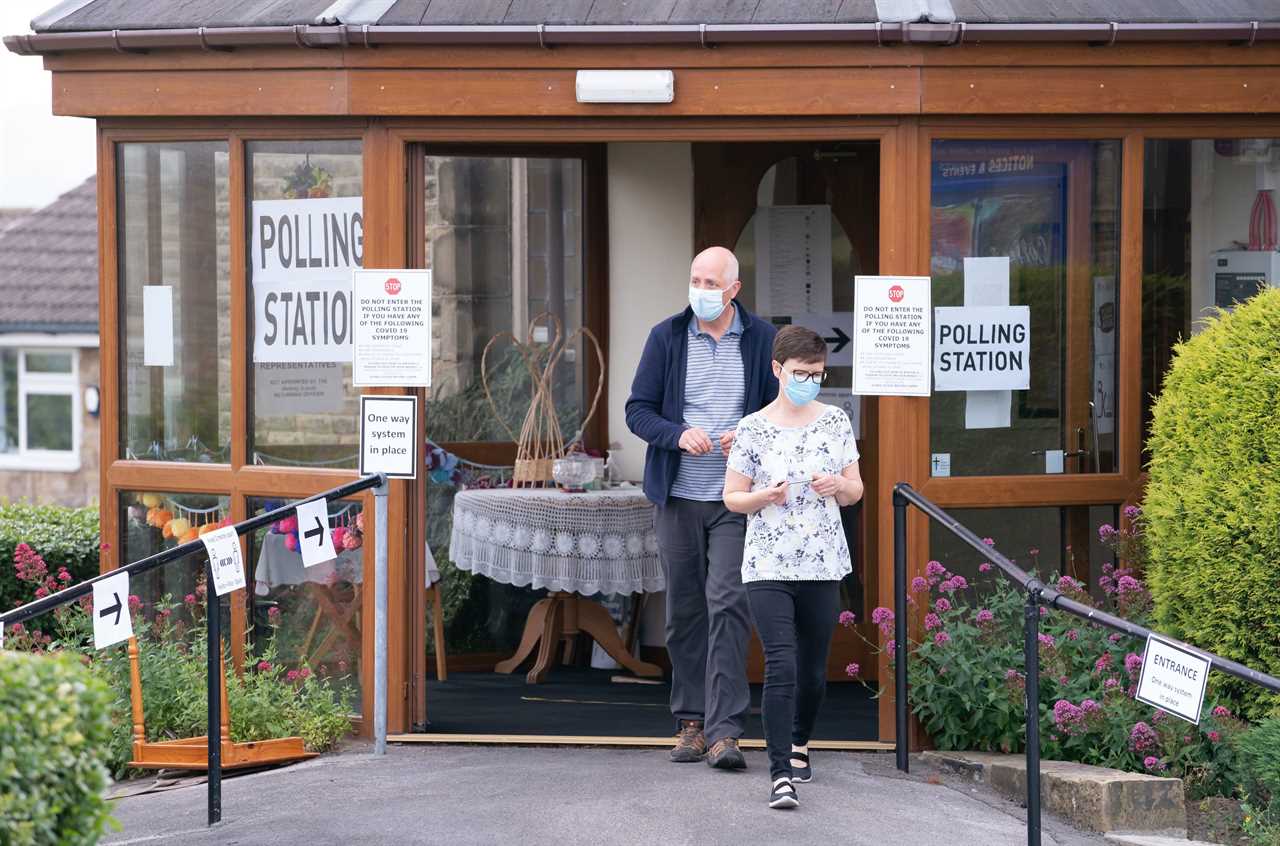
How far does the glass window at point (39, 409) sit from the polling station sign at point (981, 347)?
17.8 meters

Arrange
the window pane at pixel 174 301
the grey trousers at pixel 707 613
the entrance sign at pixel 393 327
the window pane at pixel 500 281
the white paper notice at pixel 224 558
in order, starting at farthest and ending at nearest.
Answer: the window pane at pixel 500 281 → the window pane at pixel 174 301 → the entrance sign at pixel 393 327 → the grey trousers at pixel 707 613 → the white paper notice at pixel 224 558

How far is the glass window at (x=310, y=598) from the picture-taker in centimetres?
728

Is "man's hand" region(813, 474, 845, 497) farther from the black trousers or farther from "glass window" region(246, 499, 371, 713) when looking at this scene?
"glass window" region(246, 499, 371, 713)

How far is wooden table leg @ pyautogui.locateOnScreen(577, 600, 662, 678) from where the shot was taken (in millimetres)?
8914

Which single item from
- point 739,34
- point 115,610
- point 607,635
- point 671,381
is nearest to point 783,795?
point 671,381

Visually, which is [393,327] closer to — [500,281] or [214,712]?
[214,712]

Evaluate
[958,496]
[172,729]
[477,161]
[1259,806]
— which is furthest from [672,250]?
[1259,806]

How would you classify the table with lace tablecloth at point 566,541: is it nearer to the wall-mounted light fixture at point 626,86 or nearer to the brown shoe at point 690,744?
the brown shoe at point 690,744

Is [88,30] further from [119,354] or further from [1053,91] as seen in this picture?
[1053,91]

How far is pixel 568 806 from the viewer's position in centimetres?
596

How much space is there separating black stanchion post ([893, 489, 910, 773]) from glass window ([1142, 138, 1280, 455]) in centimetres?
120

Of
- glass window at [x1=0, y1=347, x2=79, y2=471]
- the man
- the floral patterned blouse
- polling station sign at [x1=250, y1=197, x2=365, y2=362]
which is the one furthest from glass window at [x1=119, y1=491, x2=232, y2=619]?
glass window at [x1=0, y1=347, x2=79, y2=471]

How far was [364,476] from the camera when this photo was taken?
690cm

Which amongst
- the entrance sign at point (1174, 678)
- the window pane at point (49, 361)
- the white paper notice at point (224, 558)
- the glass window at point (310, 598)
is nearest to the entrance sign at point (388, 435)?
the glass window at point (310, 598)
